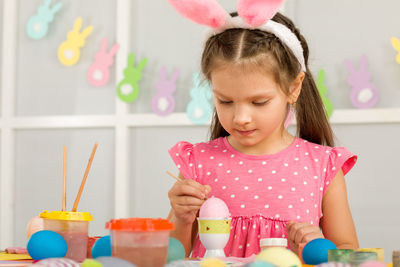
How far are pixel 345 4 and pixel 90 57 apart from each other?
46.5 inches

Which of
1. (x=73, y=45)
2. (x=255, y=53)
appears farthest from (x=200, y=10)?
(x=73, y=45)

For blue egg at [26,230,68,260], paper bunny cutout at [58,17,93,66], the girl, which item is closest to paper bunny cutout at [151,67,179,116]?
paper bunny cutout at [58,17,93,66]

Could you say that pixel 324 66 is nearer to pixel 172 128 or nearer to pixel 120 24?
pixel 172 128

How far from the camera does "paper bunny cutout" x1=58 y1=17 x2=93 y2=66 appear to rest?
2.75 metres

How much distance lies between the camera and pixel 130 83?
2.63 meters

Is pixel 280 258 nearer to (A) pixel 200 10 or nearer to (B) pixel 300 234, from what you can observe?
(B) pixel 300 234

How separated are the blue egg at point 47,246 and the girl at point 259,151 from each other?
0.27 m

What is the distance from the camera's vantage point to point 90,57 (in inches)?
109

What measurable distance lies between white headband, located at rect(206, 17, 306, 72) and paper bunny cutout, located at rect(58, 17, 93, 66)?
1574 millimetres

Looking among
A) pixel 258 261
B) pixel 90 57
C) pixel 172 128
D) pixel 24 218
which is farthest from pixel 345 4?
pixel 258 261

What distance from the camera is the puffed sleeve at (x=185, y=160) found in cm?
136

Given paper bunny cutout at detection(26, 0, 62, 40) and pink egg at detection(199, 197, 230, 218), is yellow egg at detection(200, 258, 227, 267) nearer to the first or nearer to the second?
pink egg at detection(199, 197, 230, 218)

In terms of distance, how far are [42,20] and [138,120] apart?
0.72 meters

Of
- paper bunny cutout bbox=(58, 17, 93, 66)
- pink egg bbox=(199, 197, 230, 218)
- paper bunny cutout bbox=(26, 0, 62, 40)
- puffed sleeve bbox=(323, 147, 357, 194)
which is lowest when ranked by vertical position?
pink egg bbox=(199, 197, 230, 218)
